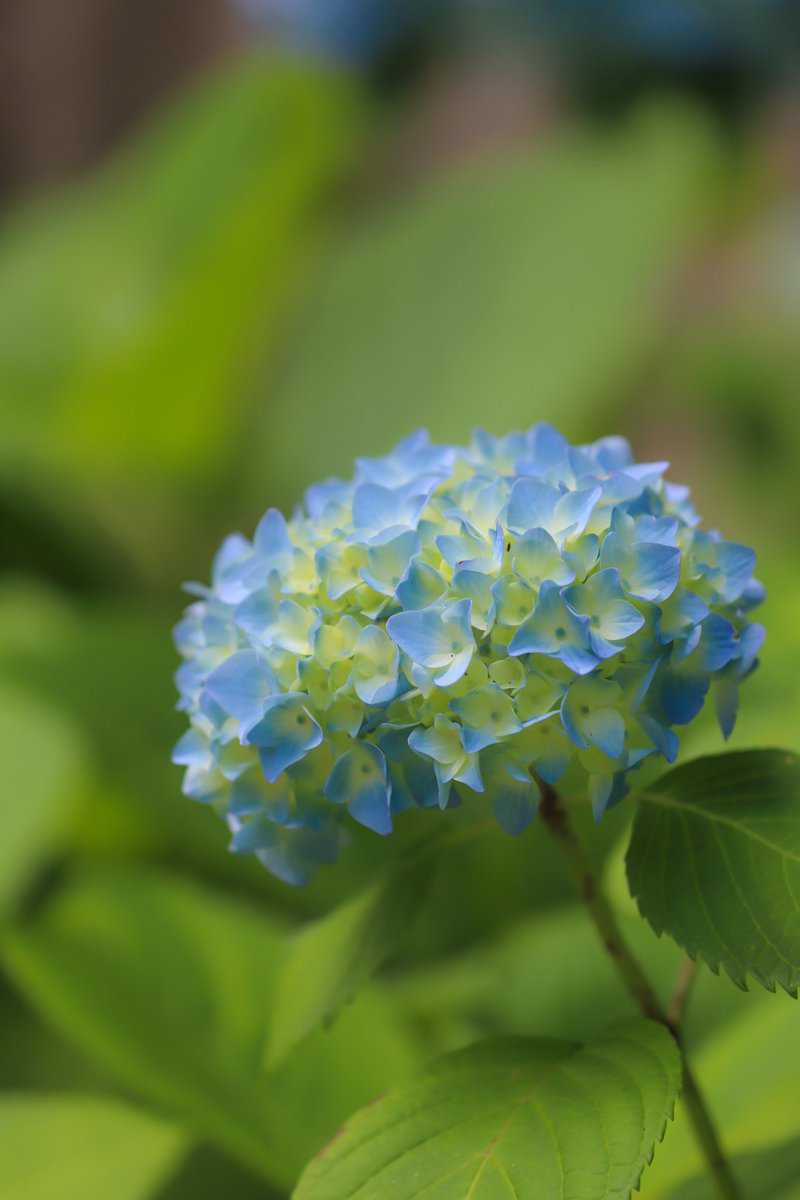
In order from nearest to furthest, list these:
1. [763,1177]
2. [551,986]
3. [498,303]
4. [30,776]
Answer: [763,1177]
[551,986]
[30,776]
[498,303]

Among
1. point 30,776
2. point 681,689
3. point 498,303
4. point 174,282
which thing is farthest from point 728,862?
point 174,282

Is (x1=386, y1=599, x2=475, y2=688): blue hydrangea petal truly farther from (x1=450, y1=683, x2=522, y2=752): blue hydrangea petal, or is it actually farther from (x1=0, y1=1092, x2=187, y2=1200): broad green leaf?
(x1=0, y1=1092, x2=187, y2=1200): broad green leaf

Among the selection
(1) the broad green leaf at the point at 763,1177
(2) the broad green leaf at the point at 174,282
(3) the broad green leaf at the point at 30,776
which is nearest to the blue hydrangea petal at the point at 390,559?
(1) the broad green leaf at the point at 763,1177

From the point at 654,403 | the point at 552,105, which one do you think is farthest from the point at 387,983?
the point at 654,403

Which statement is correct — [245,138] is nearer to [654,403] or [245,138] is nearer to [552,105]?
[552,105]

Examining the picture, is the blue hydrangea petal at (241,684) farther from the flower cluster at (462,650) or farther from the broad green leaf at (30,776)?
the broad green leaf at (30,776)

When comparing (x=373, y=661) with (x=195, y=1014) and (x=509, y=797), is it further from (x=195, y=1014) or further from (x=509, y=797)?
(x=195, y=1014)
